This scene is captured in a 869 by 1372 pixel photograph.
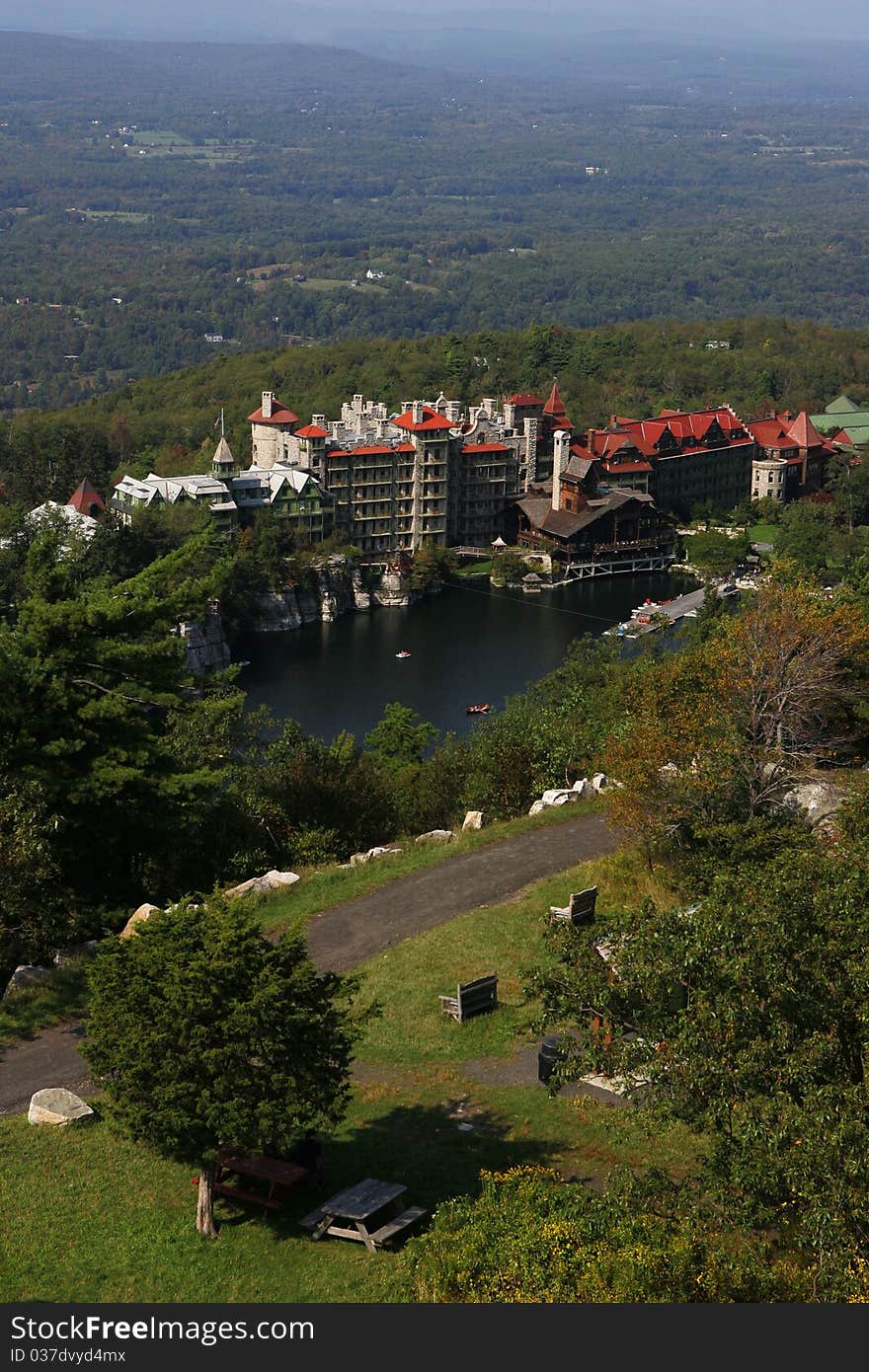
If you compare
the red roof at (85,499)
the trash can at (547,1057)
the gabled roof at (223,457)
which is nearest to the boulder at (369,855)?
the trash can at (547,1057)

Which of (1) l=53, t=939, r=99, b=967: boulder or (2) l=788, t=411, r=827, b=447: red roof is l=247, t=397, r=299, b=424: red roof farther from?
(1) l=53, t=939, r=99, b=967: boulder

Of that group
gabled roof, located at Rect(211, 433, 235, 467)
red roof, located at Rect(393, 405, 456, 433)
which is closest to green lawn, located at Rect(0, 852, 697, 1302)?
gabled roof, located at Rect(211, 433, 235, 467)

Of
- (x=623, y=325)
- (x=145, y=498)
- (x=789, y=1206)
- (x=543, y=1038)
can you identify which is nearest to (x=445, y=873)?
(x=543, y=1038)

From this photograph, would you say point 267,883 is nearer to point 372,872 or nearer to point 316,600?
point 372,872

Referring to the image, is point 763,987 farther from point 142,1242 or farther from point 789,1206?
point 142,1242

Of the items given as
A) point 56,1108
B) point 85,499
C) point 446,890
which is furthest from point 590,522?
point 56,1108
